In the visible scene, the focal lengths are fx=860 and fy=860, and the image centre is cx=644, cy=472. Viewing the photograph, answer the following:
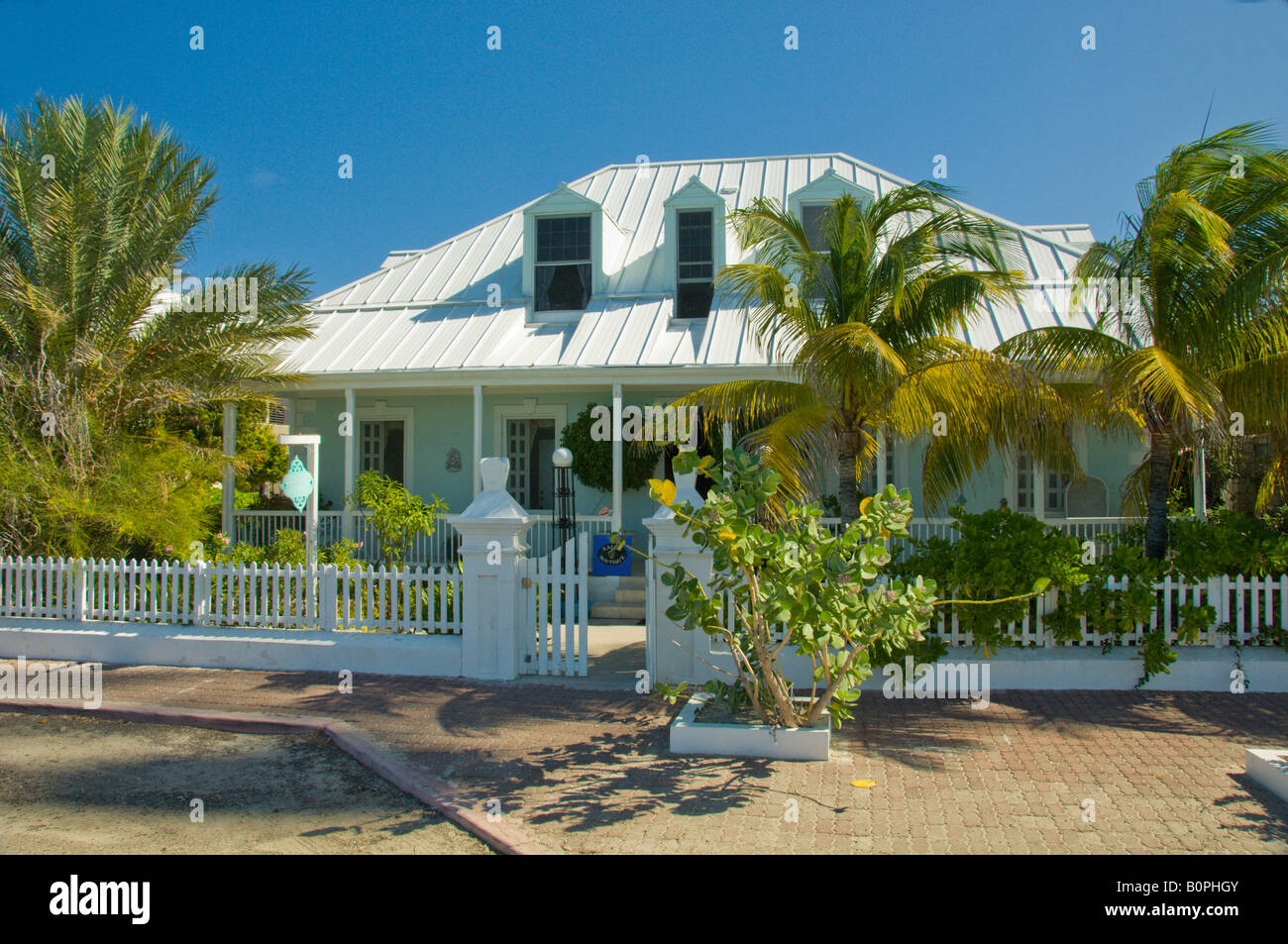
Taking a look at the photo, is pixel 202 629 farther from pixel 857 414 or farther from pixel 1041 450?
pixel 1041 450

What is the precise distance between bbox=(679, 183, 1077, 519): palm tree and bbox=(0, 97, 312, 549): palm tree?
22.8 ft

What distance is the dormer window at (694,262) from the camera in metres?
14.1

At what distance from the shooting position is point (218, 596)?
9023 mm

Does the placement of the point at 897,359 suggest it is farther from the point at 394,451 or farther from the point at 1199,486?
the point at 394,451

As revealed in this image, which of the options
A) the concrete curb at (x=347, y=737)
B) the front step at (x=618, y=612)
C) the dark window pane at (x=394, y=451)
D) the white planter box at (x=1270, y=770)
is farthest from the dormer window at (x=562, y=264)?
the white planter box at (x=1270, y=770)

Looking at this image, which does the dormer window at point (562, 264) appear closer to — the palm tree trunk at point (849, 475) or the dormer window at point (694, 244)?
the dormer window at point (694, 244)

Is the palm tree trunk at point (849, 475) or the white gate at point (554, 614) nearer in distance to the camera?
the white gate at point (554, 614)

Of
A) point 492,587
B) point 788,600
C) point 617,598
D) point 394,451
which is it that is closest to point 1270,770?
point 788,600

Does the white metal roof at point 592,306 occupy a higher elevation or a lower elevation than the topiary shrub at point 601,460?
higher

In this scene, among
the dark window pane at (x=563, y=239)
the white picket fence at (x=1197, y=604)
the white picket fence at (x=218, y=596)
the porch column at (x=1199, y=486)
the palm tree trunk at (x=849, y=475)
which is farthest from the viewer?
the dark window pane at (x=563, y=239)

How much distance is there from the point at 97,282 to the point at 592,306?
278 inches

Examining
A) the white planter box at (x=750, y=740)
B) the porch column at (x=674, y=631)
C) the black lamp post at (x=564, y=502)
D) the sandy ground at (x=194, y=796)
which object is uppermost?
the black lamp post at (x=564, y=502)

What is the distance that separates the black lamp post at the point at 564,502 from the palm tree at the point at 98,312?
14.5 ft

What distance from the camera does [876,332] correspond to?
26.8 feet
